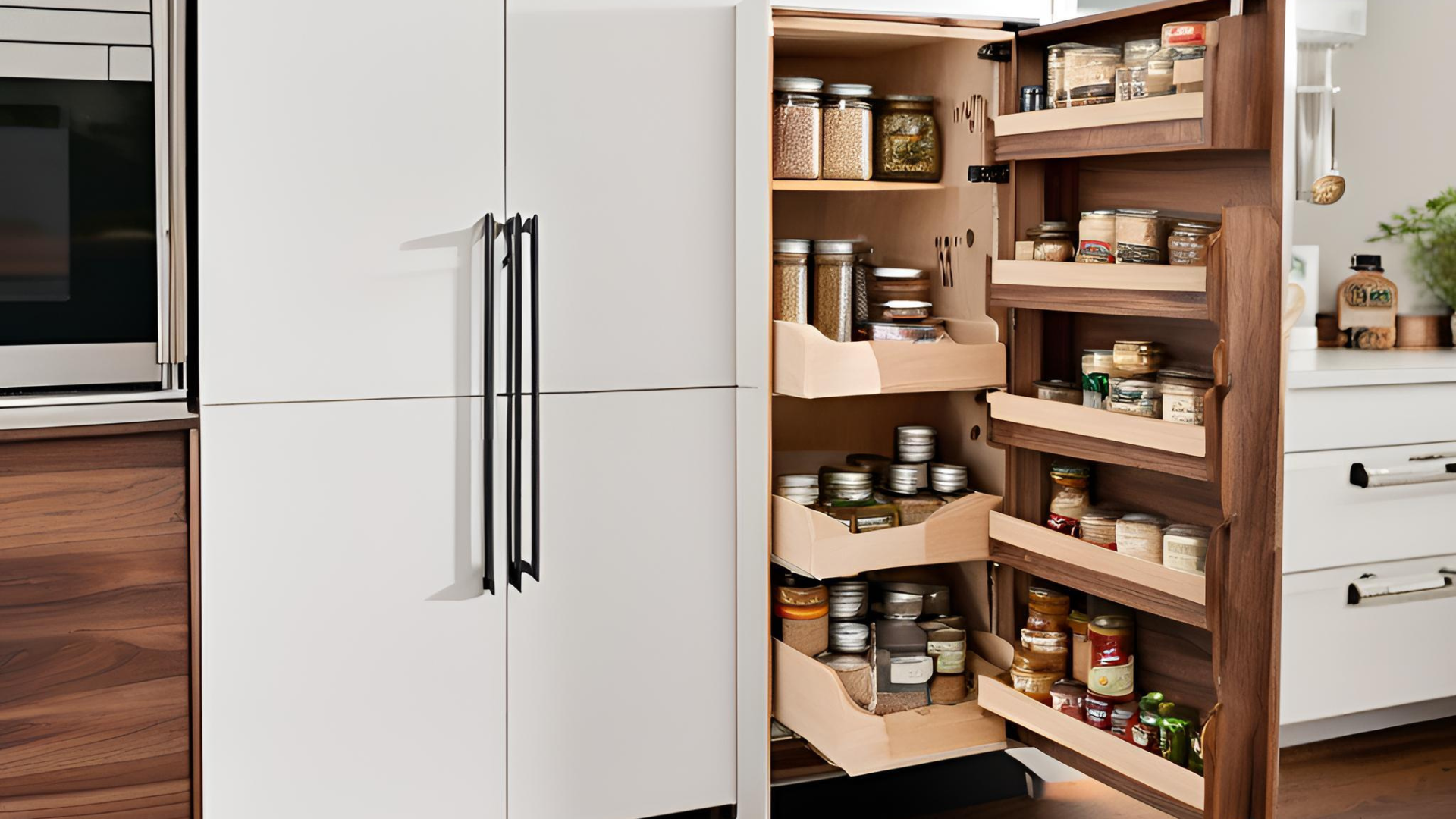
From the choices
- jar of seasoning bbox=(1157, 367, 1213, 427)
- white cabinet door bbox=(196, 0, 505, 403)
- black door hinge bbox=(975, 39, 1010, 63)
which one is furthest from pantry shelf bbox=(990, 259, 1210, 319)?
white cabinet door bbox=(196, 0, 505, 403)

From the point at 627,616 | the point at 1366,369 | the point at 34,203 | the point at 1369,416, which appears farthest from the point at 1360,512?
the point at 34,203

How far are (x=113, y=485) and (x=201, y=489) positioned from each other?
0.38 feet

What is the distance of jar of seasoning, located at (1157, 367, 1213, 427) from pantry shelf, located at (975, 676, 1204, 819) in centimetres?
50

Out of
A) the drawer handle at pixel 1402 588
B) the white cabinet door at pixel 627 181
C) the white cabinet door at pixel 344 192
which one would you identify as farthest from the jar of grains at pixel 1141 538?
the white cabinet door at pixel 344 192

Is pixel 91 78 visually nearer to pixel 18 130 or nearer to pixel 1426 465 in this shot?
pixel 18 130

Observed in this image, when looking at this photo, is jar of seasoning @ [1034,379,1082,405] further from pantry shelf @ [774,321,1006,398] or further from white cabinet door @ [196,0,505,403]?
white cabinet door @ [196,0,505,403]

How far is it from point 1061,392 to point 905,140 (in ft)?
1.75

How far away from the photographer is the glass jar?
208 cm

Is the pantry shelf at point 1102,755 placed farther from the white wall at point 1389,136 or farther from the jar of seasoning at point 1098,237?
the white wall at point 1389,136

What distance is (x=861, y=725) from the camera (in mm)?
1907

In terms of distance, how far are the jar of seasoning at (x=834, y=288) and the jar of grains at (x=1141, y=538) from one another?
0.58m

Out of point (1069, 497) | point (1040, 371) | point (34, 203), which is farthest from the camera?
point (1040, 371)

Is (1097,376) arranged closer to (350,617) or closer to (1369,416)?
(1369,416)

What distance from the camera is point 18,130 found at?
1.58m
